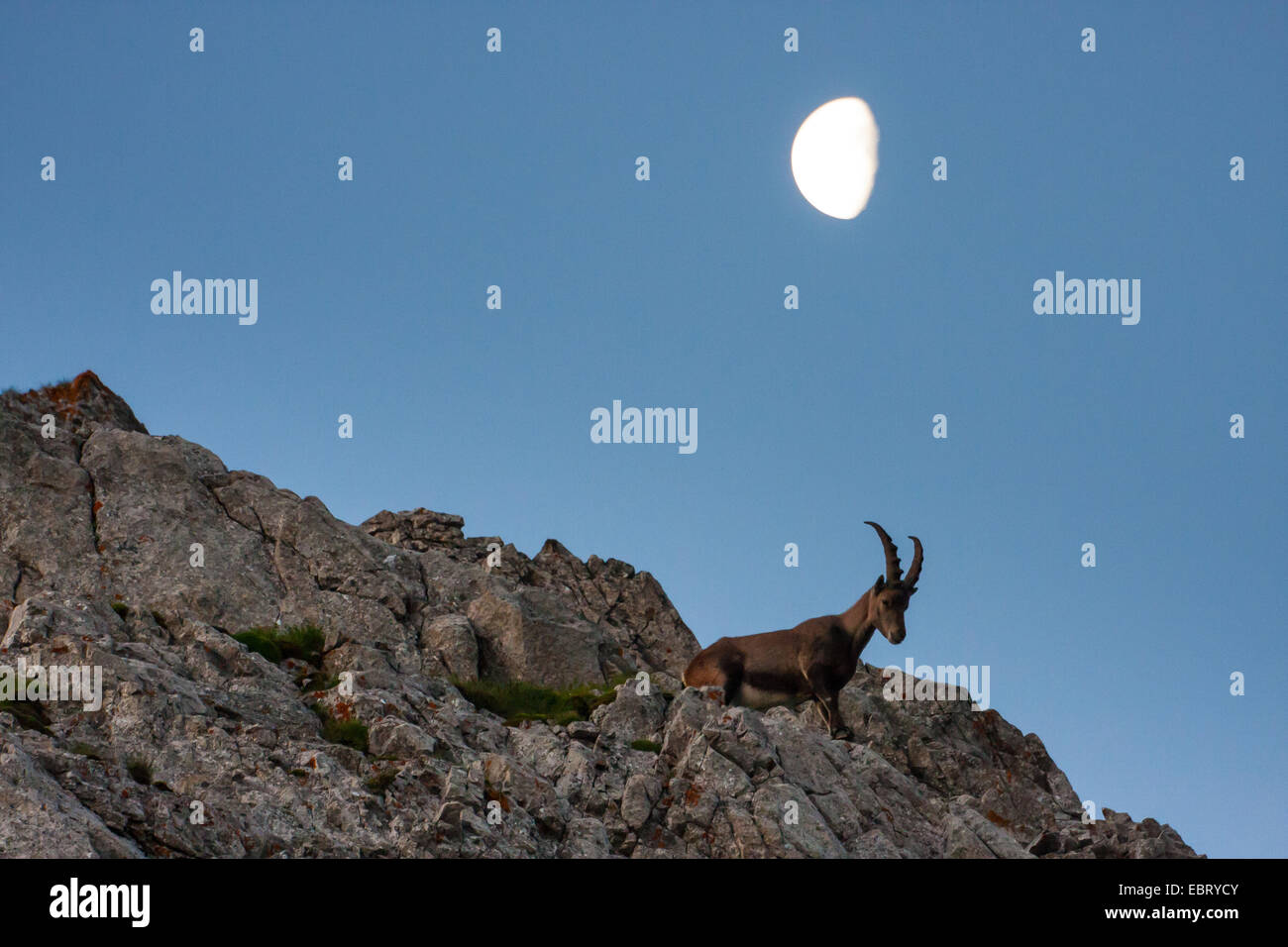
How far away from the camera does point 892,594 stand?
27469 mm

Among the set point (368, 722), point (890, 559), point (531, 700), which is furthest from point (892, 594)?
point (368, 722)

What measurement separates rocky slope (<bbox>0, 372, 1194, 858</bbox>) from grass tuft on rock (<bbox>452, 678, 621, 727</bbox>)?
0.73m

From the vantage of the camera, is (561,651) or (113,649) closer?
(113,649)

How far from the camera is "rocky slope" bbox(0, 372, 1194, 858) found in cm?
1598

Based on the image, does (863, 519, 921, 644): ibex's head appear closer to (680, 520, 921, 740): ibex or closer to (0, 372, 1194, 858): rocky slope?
(680, 520, 921, 740): ibex

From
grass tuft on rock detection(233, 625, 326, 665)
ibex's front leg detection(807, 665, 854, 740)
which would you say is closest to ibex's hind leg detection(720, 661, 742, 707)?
ibex's front leg detection(807, 665, 854, 740)

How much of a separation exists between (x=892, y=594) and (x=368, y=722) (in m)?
13.0

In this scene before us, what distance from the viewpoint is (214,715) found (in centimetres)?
1861

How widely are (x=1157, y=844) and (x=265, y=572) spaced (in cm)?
2279

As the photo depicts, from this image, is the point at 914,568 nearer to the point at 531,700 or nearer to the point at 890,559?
the point at 890,559

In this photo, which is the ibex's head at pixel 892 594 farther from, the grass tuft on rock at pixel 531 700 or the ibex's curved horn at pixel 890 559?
the grass tuft on rock at pixel 531 700

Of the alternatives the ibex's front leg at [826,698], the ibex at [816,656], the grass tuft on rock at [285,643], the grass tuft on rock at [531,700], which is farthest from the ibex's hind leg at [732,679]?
the grass tuft on rock at [285,643]
